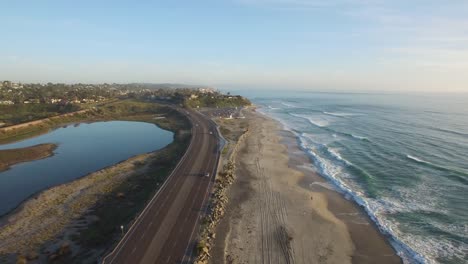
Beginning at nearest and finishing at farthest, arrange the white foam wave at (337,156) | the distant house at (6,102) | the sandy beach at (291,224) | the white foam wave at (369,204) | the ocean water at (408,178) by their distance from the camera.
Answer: the sandy beach at (291,224), the white foam wave at (369,204), the ocean water at (408,178), the white foam wave at (337,156), the distant house at (6,102)

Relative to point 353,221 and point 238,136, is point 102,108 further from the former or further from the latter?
point 353,221

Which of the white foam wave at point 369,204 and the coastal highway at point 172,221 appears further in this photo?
the white foam wave at point 369,204

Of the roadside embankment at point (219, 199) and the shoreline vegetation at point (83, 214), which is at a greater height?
the roadside embankment at point (219, 199)

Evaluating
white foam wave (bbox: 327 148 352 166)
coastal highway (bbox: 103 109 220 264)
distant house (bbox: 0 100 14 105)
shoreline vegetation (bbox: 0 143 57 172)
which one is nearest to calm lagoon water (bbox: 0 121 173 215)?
shoreline vegetation (bbox: 0 143 57 172)

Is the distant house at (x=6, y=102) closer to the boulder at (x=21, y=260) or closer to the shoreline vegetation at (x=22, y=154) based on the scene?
the shoreline vegetation at (x=22, y=154)

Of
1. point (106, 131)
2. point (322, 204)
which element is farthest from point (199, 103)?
point (322, 204)

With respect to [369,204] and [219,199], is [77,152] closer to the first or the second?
[219,199]

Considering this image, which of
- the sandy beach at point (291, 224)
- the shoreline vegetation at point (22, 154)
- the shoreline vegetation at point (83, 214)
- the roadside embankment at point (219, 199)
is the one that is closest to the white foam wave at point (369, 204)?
the sandy beach at point (291, 224)
